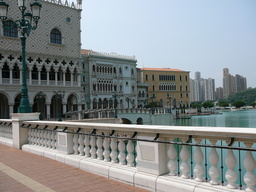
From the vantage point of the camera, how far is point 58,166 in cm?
630

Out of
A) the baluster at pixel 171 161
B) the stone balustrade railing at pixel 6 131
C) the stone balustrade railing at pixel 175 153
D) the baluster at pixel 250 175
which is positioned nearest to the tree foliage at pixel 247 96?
the stone balustrade railing at pixel 6 131

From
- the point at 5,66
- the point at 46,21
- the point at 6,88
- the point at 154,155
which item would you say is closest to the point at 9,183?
the point at 154,155

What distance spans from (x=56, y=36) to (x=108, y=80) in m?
17.6

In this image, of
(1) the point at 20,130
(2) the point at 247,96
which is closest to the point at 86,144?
(1) the point at 20,130

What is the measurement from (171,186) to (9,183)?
10.2ft

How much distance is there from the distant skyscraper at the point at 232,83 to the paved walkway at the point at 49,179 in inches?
7749

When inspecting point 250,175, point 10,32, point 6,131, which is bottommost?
point 6,131

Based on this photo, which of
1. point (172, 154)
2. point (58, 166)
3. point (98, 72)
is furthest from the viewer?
point (98, 72)

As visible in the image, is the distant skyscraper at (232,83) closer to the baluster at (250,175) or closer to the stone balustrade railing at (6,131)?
the stone balustrade railing at (6,131)

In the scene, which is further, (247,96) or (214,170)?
(247,96)

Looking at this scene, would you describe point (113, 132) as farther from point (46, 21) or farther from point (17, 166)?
point (46, 21)

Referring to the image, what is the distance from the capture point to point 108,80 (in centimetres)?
5394

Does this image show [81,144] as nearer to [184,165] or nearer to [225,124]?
[184,165]

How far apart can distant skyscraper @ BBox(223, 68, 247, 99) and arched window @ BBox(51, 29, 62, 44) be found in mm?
170809
